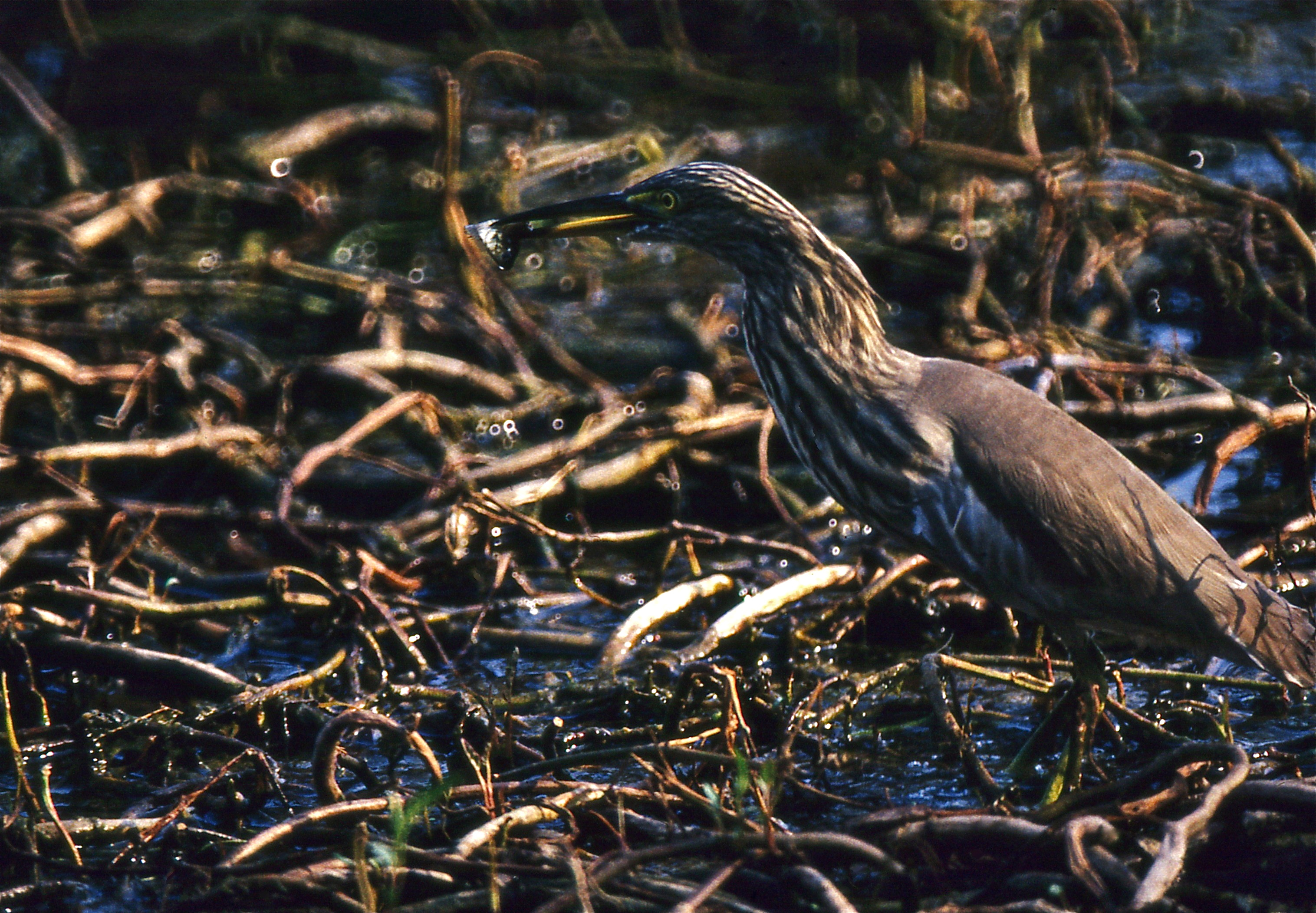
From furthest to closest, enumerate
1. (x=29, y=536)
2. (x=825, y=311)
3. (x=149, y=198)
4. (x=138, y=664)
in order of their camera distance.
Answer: (x=149, y=198) → (x=29, y=536) → (x=138, y=664) → (x=825, y=311)

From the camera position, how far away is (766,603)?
3.95 meters

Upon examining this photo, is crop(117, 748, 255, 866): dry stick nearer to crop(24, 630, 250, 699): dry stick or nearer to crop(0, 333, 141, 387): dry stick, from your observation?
crop(24, 630, 250, 699): dry stick

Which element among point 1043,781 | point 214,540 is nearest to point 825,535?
point 1043,781

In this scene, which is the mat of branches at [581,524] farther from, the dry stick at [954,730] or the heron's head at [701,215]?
the heron's head at [701,215]

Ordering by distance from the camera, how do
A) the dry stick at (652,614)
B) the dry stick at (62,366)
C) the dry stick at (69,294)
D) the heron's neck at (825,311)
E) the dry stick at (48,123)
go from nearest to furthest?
the heron's neck at (825,311)
the dry stick at (652,614)
the dry stick at (62,366)
the dry stick at (69,294)
the dry stick at (48,123)

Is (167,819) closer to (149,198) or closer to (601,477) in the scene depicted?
(601,477)

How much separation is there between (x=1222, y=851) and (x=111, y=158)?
6.48 m

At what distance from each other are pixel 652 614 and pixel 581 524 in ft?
2.63

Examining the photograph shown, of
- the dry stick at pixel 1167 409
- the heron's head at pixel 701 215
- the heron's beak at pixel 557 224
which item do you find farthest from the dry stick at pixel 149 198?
the dry stick at pixel 1167 409

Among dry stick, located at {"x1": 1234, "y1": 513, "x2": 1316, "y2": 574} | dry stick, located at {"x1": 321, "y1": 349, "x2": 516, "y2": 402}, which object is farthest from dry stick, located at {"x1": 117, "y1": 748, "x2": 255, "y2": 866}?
dry stick, located at {"x1": 1234, "y1": 513, "x2": 1316, "y2": 574}

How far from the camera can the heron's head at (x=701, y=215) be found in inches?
139

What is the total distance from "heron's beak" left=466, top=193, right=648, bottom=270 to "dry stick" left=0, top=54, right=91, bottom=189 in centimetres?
353


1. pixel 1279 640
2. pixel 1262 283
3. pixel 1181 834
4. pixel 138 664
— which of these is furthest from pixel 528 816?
pixel 1262 283

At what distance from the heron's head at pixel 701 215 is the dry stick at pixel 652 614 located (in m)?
0.90
